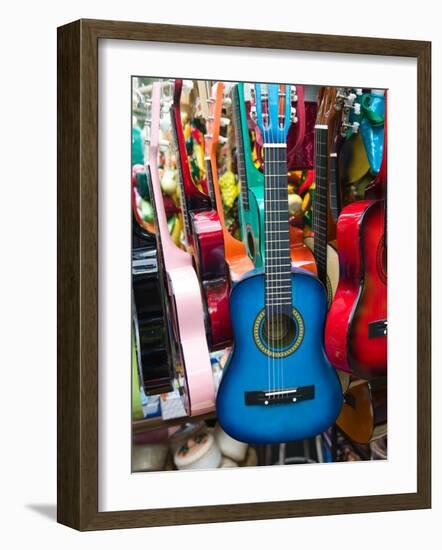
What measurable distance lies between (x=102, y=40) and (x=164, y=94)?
0.63 ft

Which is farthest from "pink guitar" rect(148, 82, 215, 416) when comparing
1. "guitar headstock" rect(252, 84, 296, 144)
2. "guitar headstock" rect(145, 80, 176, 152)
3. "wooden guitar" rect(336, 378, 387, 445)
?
"wooden guitar" rect(336, 378, 387, 445)

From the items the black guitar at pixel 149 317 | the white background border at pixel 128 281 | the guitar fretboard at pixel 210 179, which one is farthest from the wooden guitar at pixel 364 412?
the guitar fretboard at pixel 210 179

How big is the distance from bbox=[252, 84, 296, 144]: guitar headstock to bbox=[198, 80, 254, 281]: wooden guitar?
94 millimetres

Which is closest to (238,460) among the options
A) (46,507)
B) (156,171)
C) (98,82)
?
(46,507)

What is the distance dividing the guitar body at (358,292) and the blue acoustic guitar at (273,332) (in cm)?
7

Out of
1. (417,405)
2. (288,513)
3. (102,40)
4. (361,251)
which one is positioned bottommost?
(288,513)

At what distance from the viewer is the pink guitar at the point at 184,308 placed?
2949 millimetres

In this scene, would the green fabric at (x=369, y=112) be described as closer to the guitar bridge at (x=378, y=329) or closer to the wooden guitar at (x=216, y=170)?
the wooden guitar at (x=216, y=170)

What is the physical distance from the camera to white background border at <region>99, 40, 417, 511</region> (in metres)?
2.89

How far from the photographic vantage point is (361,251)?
3.16 m

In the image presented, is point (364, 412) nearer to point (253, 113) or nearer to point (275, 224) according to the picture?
point (275, 224)

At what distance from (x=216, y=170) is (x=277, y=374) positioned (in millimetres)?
508

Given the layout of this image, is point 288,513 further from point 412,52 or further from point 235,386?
point 412,52

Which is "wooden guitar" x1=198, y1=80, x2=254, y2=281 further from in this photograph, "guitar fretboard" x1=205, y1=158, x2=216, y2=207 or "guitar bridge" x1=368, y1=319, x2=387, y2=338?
"guitar bridge" x1=368, y1=319, x2=387, y2=338
